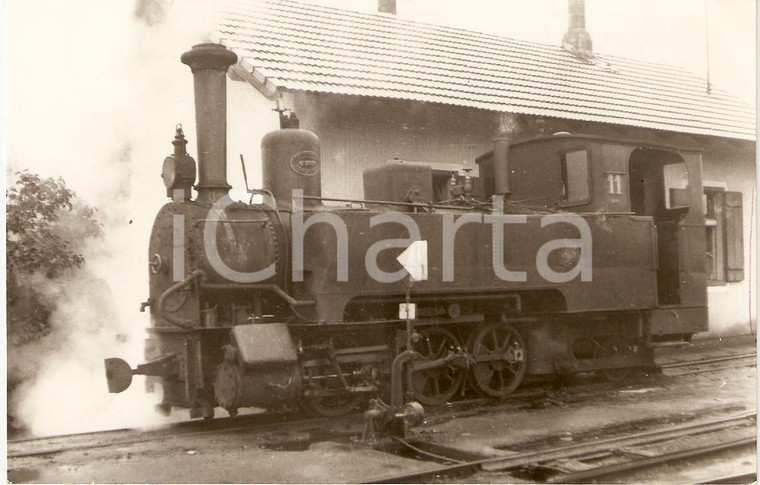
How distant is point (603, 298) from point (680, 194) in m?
1.93

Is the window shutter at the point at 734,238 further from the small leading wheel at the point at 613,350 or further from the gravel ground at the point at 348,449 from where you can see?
the gravel ground at the point at 348,449

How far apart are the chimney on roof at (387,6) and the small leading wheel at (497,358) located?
22.9ft

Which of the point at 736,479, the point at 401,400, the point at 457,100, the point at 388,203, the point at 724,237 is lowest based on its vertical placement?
the point at 736,479

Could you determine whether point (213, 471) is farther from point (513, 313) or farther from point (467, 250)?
point (513, 313)

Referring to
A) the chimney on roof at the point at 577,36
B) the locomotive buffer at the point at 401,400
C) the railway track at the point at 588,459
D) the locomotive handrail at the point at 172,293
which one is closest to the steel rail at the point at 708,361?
the railway track at the point at 588,459

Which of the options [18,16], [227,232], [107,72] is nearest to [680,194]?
[227,232]

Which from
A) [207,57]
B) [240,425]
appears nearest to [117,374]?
[240,425]

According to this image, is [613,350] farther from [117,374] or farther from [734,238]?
[117,374]

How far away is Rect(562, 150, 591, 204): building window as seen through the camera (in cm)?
923

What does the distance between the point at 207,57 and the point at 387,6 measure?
7.35 metres

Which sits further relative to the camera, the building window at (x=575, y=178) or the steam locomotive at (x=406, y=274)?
the building window at (x=575, y=178)

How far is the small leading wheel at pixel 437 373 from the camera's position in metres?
8.34

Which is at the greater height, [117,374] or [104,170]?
[104,170]

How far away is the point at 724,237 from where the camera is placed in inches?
520
